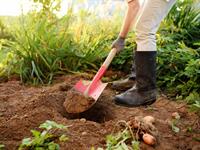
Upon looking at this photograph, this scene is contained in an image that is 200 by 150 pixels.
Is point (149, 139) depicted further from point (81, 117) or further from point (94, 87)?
point (94, 87)

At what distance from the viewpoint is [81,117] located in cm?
268

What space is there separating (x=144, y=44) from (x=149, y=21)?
0.57 ft

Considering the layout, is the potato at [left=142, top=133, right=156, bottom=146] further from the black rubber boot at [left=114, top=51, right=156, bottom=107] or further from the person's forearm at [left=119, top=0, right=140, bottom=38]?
the person's forearm at [left=119, top=0, right=140, bottom=38]

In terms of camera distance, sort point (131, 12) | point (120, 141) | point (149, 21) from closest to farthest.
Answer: point (120, 141), point (149, 21), point (131, 12)

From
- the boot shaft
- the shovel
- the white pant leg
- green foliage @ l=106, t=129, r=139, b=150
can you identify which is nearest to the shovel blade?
the shovel

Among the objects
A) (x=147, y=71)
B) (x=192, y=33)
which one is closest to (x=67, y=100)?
(x=147, y=71)

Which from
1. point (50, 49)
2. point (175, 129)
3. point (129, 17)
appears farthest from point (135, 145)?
point (50, 49)

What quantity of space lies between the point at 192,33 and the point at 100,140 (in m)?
2.33

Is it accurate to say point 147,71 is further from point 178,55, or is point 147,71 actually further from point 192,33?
point 192,33

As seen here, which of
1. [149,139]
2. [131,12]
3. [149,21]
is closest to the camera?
[149,139]

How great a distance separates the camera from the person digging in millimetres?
2607

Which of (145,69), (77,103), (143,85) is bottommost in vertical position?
(77,103)

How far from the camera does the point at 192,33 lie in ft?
13.1

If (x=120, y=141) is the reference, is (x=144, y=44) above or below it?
above
